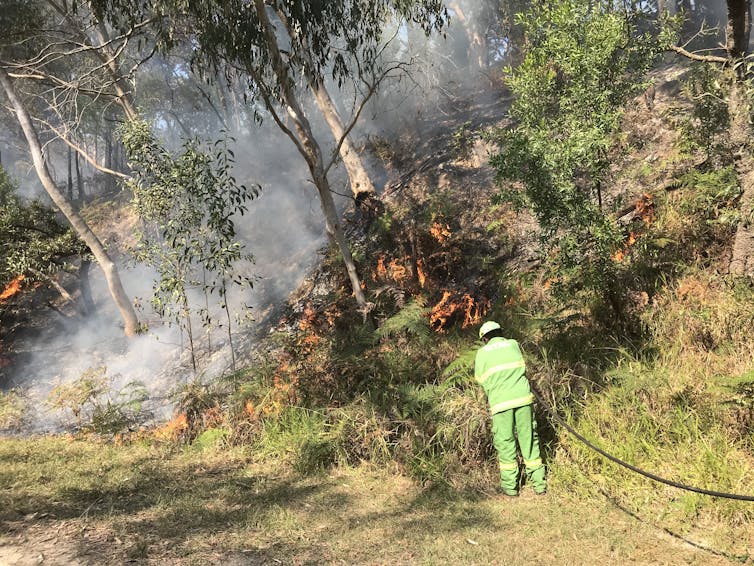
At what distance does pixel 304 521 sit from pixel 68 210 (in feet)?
36.7

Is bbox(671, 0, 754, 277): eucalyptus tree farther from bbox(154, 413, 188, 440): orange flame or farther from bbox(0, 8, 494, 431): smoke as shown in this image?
bbox(154, 413, 188, 440): orange flame

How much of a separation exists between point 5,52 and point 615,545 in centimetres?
1786

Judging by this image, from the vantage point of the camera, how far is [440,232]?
930cm

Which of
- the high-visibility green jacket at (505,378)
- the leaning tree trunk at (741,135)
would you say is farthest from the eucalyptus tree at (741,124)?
the high-visibility green jacket at (505,378)

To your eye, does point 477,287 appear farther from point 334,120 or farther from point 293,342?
point 334,120

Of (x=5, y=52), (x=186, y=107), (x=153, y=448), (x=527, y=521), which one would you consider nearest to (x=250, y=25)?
(x=153, y=448)

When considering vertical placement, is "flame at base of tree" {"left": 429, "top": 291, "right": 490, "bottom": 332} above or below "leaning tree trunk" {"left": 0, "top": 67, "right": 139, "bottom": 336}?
below

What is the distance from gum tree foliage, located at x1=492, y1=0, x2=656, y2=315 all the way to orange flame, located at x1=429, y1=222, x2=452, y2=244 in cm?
348

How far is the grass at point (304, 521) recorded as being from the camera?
357 cm

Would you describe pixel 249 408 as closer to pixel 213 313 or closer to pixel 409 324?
pixel 409 324

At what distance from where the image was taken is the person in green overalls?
454cm

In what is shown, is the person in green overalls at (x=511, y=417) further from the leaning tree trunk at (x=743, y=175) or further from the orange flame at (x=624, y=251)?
the leaning tree trunk at (x=743, y=175)

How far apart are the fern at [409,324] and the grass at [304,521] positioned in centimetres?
210

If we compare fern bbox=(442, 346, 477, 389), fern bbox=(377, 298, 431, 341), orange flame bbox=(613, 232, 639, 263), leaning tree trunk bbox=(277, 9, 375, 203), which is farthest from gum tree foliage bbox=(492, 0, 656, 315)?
leaning tree trunk bbox=(277, 9, 375, 203)
